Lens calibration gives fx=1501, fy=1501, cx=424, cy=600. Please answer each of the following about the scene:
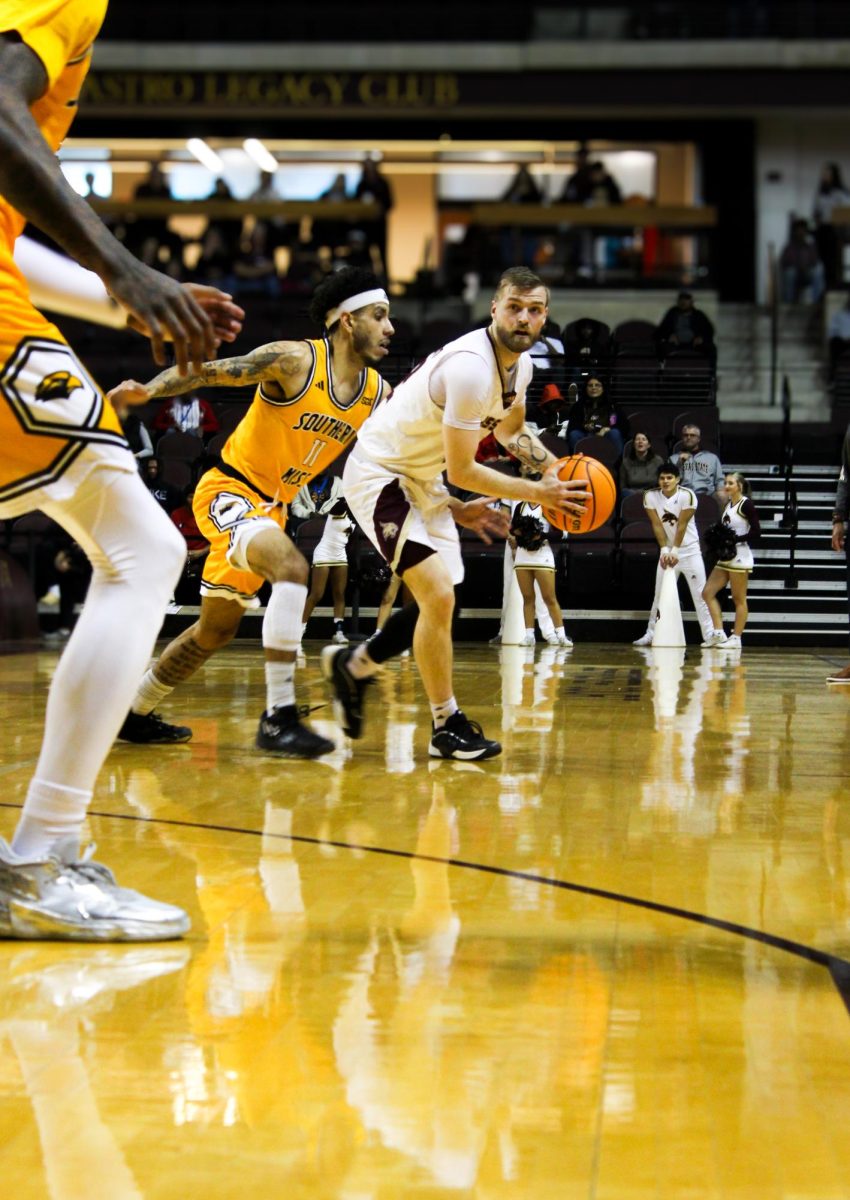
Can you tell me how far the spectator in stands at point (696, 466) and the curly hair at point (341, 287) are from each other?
888cm

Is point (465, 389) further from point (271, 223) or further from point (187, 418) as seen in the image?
point (271, 223)

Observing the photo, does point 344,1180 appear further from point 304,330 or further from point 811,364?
point 811,364

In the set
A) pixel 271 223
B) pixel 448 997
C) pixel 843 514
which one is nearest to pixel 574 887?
pixel 448 997

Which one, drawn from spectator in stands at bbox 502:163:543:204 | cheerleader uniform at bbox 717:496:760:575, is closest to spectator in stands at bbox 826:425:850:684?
cheerleader uniform at bbox 717:496:760:575

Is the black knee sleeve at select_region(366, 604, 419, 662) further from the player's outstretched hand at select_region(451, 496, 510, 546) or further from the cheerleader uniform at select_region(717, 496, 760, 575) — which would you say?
the cheerleader uniform at select_region(717, 496, 760, 575)

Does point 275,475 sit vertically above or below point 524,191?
below

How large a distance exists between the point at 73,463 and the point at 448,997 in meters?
1.24

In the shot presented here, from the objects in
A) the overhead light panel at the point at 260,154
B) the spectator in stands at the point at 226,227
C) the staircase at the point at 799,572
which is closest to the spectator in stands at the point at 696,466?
the staircase at the point at 799,572

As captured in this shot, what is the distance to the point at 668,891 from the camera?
3.60 m

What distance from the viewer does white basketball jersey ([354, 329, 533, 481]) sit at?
18.6 ft

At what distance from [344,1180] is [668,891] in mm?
1838

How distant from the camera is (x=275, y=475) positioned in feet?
20.7

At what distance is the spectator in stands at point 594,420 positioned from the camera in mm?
14938

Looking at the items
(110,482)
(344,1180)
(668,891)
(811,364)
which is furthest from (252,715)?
(811,364)
